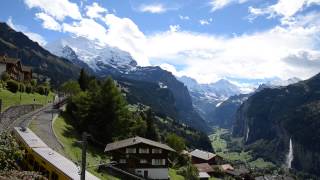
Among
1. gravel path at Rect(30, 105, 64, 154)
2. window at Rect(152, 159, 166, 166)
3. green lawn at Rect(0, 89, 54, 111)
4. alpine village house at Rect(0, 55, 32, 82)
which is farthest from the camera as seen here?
alpine village house at Rect(0, 55, 32, 82)

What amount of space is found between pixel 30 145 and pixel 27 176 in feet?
41.1

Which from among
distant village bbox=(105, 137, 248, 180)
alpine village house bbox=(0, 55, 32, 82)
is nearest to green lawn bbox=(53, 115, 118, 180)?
distant village bbox=(105, 137, 248, 180)

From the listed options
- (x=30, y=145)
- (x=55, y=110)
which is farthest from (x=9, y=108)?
(x=30, y=145)

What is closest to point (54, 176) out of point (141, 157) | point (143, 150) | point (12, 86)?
point (141, 157)

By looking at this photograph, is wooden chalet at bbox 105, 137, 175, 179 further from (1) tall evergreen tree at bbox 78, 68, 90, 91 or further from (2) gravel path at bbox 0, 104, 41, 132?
(1) tall evergreen tree at bbox 78, 68, 90, 91

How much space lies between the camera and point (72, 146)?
72.6 metres

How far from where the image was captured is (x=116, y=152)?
79.7 m

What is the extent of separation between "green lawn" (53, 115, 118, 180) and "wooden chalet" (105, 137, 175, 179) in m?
2.59

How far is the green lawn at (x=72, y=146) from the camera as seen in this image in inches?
2589

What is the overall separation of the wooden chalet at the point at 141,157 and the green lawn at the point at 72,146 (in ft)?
8.49

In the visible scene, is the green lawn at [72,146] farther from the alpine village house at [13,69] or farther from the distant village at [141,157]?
the alpine village house at [13,69]

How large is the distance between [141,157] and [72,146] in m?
14.4

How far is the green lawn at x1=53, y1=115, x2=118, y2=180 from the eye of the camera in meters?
65.8

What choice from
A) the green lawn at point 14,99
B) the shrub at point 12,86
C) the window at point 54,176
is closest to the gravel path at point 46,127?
the green lawn at point 14,99
